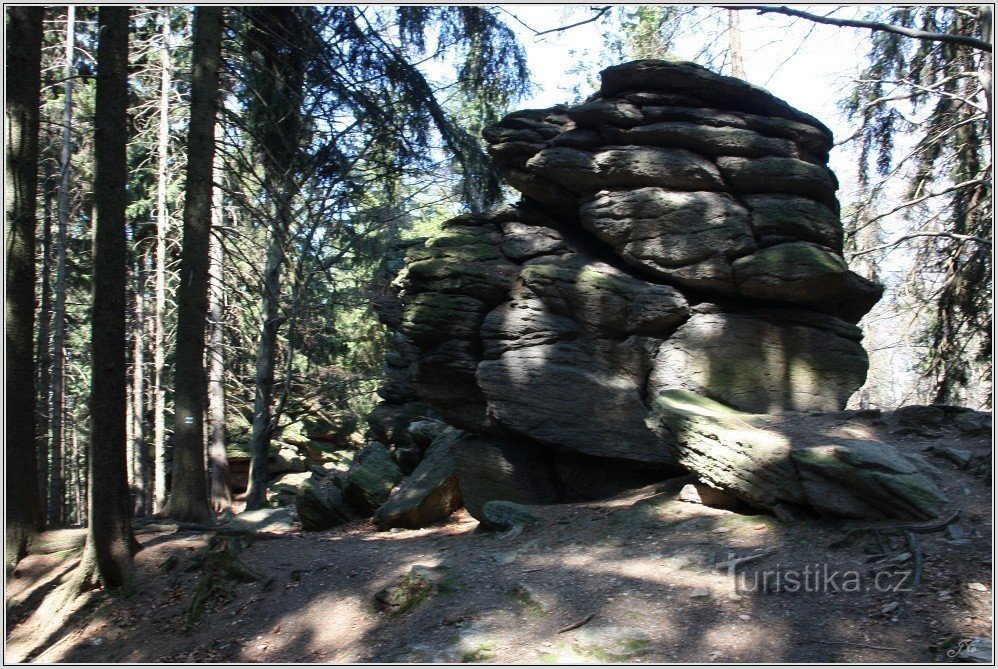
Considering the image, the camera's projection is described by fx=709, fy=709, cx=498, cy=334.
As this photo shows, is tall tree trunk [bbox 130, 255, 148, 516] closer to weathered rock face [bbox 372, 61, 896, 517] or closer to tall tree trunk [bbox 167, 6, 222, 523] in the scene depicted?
tall tree trunk [bbox 167, 6, 222, 523]

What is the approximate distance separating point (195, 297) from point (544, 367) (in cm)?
461

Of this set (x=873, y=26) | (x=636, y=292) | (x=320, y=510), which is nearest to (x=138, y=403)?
(x=320, y=510)

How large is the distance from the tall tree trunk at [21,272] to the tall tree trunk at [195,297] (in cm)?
179

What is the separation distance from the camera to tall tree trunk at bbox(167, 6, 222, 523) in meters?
8.96

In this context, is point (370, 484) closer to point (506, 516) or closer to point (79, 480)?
point (506, 516)

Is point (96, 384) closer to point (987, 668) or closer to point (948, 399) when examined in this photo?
point (987, 668)

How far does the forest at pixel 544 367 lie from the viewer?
584cm

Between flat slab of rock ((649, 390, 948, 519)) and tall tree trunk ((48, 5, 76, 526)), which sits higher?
tall tree trunk ((48, 5, 76, 526))

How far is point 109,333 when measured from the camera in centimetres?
694

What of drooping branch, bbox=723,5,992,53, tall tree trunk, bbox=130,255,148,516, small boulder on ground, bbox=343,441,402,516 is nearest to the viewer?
drooping branch, bbox=723,5,992,53

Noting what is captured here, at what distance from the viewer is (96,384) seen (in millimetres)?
6902

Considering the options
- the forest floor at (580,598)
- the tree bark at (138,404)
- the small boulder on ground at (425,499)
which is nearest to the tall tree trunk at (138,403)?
the tree bark at (138,404)

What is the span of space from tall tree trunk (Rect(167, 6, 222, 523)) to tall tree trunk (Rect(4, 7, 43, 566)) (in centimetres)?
179

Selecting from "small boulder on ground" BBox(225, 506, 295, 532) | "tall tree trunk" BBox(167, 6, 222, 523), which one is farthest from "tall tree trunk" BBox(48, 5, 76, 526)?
"tall tree trunk" BBox(167, 6, 222, 523)
